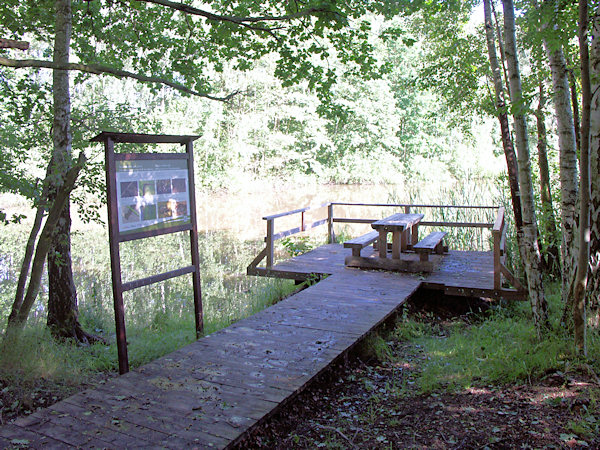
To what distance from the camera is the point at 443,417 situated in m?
3.07

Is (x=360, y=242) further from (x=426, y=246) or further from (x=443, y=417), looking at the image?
(x=443, y=417)

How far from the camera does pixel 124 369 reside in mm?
4023

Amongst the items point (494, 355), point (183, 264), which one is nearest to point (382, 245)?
point (494, 355)

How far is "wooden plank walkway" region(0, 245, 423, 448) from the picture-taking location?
2773 millimetres

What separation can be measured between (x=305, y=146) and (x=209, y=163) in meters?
6.85

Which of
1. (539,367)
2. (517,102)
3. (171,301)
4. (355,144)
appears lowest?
(171,301)

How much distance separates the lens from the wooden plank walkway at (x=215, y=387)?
9.10 feet

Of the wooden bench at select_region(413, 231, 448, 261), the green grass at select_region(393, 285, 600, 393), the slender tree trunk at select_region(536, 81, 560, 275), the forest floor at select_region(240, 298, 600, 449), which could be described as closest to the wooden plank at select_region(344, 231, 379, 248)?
the wooden bench at select_region(413, 231, 448, 261)

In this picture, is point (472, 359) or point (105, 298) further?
point (105, 298)

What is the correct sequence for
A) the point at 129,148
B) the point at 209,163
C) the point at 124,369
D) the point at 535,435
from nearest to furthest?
the point at 535,435 → the point at 124,369 → the point at 129,148 → the point at 209,163

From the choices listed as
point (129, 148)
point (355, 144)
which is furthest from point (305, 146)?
point (129, 148)

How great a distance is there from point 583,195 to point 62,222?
4637mm

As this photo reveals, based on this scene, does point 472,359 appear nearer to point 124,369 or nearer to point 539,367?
point 539,367

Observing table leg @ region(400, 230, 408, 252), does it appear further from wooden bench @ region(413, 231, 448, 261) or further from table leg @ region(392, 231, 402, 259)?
table leg @ region(392, 231, 402, 259)
